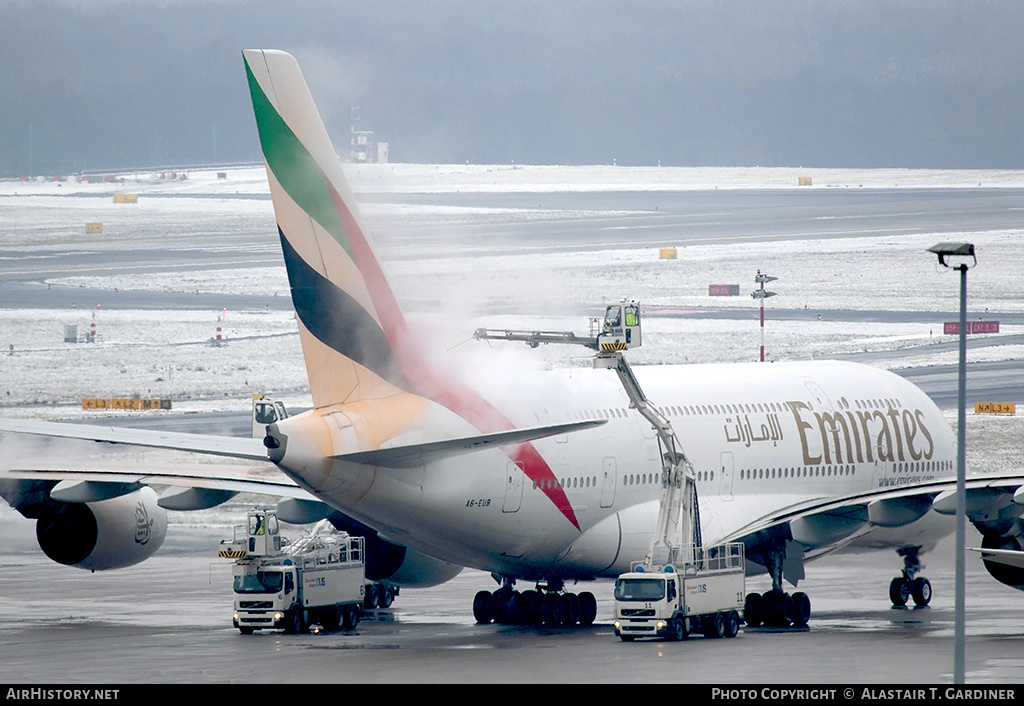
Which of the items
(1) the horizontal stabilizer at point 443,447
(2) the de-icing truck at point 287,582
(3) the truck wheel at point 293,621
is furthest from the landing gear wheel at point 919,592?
(3) the truck wheel at point 293,621

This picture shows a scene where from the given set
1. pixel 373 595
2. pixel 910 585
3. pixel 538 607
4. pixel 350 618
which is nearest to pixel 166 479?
pixel 350 618

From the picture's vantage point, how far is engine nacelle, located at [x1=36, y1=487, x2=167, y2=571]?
35.7m

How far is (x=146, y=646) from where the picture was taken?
98.3ft

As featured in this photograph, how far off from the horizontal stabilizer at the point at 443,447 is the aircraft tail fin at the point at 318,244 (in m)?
1.06

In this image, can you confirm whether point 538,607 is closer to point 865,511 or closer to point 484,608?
point 484,608

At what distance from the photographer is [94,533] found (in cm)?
3566

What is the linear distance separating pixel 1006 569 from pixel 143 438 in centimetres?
1572

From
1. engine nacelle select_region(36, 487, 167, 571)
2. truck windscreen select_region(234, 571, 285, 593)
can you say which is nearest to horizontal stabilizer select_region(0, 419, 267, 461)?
truck windscreen select_region(234, 571, 285, 593)

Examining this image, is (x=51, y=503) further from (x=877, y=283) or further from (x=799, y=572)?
(x=877, y=283)

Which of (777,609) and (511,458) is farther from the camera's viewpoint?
(777,609)

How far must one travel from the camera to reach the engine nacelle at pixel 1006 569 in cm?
2720

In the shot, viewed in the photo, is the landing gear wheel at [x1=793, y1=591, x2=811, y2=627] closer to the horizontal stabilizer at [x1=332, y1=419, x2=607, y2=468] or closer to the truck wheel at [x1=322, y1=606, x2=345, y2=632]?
the horizontal stabilizer at [x1=332, y1=419, x2=607, y2=468]

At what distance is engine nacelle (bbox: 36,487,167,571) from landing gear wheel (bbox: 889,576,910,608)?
1627cm

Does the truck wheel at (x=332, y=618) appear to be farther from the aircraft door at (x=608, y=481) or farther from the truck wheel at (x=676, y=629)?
the truck wheel at (x=676, y=629)
